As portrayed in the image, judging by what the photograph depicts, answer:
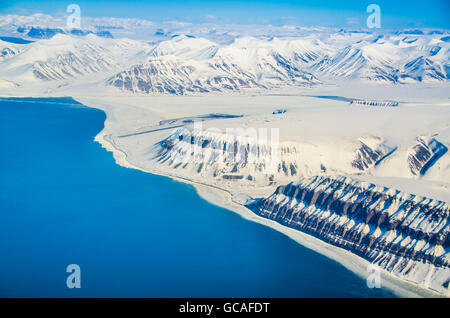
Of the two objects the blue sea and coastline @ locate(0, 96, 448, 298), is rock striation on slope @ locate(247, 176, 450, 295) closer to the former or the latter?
coastline @ locate(0, 96, 448, 298)

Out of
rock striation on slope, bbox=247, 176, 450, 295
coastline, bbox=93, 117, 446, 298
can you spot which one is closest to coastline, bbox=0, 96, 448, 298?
coastline, bbox=93, 117, 446, 298

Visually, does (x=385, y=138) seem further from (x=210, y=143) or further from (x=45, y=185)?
(x=45, y=185)

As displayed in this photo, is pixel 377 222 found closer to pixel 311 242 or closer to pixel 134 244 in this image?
pixel 311 242

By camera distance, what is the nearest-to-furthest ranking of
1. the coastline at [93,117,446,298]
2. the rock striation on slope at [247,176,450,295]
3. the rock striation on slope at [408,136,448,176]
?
the coastline at [93,117,446,298] → the rock striation on slope at [247,176,450,295] → the rock striation on slope at [408,136,448,176]

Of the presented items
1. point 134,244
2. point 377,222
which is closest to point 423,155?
point 377,222

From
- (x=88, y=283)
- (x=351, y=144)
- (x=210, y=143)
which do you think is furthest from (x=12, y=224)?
(x=351, y=144)

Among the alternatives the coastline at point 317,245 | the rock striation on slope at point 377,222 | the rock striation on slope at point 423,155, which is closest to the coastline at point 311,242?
the coastline at point 317,245
